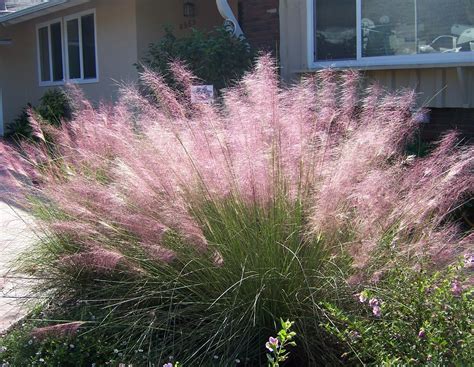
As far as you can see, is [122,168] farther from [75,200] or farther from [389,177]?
[389,177]

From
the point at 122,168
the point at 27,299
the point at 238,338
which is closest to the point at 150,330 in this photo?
the point at 238,338

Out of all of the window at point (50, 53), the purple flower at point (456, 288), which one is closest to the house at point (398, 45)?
the purple flower at point (456, 288)

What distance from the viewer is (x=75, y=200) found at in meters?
4.33

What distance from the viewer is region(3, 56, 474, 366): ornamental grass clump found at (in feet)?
11.8

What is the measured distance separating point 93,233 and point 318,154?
1466 millimetres

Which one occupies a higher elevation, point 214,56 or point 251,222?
point 214,56

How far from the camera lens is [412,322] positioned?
10.8 ft

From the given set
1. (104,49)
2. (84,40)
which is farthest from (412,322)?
(84,40)

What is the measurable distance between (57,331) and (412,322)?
1.96 metres

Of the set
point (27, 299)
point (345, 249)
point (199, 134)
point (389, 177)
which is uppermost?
point (199, 134)

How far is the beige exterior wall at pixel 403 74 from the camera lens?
23.8 feet

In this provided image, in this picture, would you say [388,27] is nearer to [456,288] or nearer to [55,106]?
[456,288]

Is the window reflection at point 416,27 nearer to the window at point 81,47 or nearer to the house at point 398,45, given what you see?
the house at point 398,45

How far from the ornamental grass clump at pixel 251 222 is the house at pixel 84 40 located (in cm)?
681
